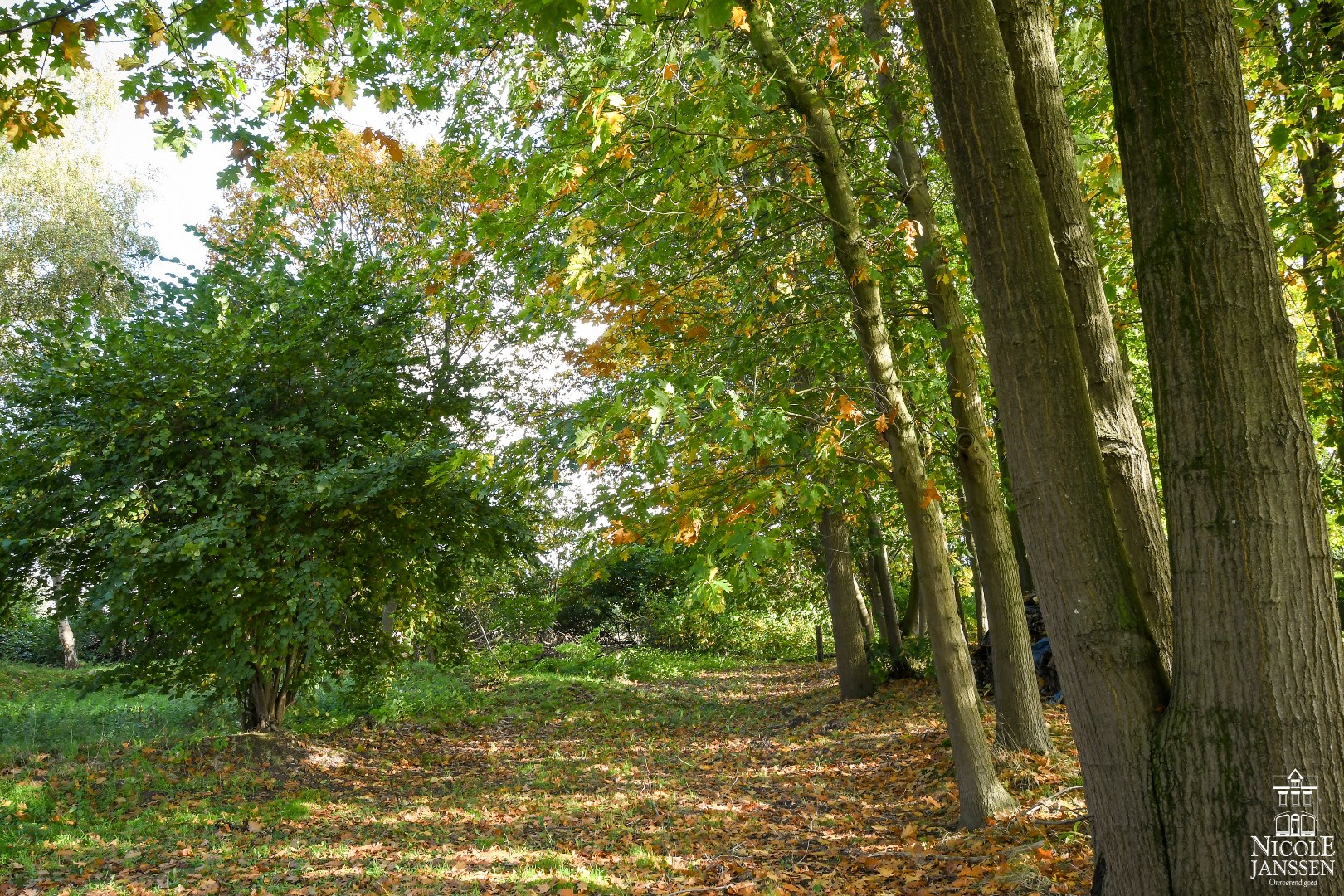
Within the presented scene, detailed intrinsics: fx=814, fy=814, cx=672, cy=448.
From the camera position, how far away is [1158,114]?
2588 millimetres

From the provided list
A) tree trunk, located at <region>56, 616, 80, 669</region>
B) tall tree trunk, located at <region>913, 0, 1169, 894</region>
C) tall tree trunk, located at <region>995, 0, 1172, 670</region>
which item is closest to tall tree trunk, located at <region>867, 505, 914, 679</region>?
tall tree trunk, located at <region>995, 0, 1172, 670</region>

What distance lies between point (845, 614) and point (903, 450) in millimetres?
7471

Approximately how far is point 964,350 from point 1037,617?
23.0 ft

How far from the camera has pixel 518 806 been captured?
24.5 ft

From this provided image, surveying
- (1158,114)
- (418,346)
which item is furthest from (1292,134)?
(418,346)

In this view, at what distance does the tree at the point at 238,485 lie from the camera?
308 inches

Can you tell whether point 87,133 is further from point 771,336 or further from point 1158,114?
point 1158,114

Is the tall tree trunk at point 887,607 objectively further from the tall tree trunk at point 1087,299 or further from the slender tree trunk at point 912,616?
the tall tree trunk at point 1087,299

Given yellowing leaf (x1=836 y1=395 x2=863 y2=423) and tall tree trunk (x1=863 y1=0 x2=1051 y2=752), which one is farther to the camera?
tall tree trunk (x1=863 y1=0 x2=1051 y2=752)

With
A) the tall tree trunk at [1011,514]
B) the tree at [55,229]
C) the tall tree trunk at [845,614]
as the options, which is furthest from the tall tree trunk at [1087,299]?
the tree at [55,229]

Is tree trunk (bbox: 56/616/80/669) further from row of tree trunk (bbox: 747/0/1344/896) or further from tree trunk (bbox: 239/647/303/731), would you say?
row of tree trunk (bbox: 747/0/1344/896)

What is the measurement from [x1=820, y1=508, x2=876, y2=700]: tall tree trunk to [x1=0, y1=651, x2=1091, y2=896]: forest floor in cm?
53

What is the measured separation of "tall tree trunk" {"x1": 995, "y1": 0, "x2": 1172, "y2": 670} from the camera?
321 cm

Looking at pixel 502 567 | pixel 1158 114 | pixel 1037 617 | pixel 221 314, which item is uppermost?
pixel 221 314
